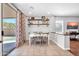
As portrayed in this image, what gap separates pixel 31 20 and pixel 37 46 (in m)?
1.35

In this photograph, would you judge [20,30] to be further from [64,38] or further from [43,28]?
[64,38]

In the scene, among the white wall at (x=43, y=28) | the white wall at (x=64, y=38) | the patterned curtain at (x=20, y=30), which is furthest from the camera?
the patterned curtain at (x=20, y=30)

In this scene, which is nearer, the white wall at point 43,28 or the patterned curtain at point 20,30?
the white wall at point 43,28

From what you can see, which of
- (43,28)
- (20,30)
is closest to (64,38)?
(43,28)

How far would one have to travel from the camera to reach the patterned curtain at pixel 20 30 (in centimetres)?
686

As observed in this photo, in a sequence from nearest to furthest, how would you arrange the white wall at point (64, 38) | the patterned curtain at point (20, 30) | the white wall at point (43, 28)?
the white wall at point (64, 38) → the white wall at point (43, 28) → the patterned curtain at point (20, 30)

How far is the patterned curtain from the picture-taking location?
22.5ft

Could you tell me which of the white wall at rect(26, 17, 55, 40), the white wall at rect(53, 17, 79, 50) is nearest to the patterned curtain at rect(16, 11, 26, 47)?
the white wall at rect(26, 17, 55, 40)

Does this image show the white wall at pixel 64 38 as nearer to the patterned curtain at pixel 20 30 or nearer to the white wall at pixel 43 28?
the white wall at pixel 43 28

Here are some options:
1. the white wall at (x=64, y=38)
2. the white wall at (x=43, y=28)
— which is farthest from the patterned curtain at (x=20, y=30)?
the white wall at (x=64, y=38)

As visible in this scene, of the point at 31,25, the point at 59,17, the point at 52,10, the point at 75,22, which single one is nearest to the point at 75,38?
the point at 75,22

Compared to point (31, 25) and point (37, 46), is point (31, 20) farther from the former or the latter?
point (37, 46)

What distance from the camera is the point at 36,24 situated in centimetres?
672

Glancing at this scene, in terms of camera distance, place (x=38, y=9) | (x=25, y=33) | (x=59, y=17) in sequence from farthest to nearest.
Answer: (x=59, y=17)
(x=25, y=33)
(x=38, y=9)
